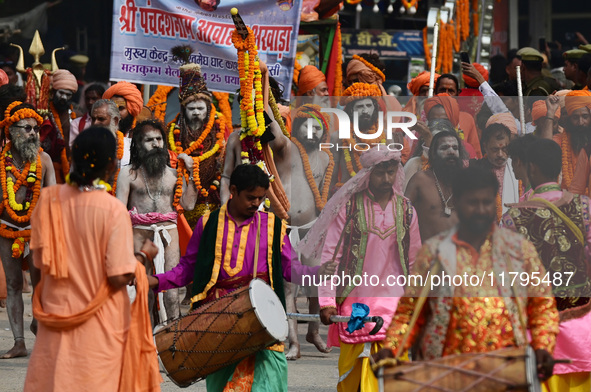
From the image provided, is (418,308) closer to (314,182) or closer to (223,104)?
(314,182)

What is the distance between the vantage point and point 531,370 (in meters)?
5.05

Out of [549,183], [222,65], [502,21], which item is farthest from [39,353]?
[502,21]

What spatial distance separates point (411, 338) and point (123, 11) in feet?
20.2

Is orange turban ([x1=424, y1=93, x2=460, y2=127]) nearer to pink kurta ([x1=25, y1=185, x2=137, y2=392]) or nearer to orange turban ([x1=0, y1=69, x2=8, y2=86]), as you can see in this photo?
pink kurta ([x1=25, y1=185, x2=137, y2=392])

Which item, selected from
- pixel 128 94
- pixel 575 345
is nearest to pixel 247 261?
pixel 575 345

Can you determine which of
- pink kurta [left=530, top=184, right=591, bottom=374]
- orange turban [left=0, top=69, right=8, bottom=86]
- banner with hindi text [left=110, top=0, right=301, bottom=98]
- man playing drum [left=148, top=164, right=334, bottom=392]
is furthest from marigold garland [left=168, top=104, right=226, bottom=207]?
pink kurta [left=530, top=184, right=591, bottom=374]

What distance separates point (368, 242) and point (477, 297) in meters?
1.55

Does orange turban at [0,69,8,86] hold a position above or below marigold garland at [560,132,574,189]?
above

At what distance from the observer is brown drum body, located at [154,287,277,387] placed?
6.29 m

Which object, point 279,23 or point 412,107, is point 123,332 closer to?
point 412,107

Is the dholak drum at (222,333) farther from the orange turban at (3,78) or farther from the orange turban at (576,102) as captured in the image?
the orange turban at (3,78)

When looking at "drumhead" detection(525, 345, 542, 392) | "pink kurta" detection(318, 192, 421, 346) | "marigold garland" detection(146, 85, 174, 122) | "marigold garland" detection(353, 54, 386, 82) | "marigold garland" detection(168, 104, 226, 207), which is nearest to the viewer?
"drumhead" detection(525, 345, 542, 392)

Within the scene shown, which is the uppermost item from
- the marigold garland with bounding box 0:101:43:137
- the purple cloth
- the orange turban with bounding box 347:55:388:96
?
the orange turban with bounding box 347:55:388:96

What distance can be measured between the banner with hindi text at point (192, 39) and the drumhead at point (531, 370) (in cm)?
596
